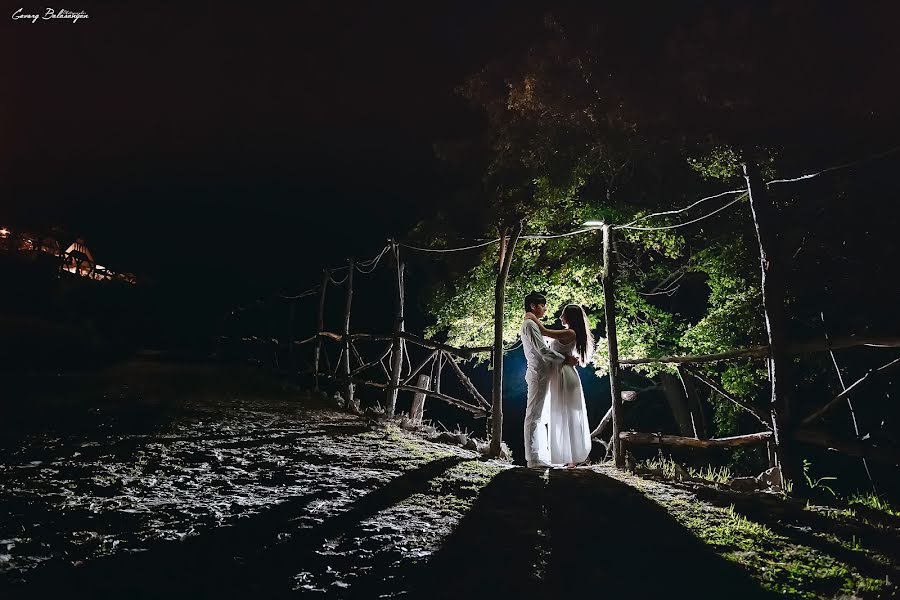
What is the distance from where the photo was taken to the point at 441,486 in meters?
3.86

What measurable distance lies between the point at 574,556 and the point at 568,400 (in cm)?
343

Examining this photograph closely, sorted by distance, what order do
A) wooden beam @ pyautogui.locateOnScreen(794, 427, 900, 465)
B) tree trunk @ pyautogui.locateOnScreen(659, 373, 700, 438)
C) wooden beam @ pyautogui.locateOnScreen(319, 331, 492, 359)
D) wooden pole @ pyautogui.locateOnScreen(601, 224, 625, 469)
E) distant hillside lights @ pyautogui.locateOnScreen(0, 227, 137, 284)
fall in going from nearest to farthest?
wooden beam @ pyautogui.locateOnScreen(794, 427, 900, 465)
wooden pole @ pyautogui.locateOnScreen(601, 224, 625, 469)
wooden beam @ pyautogui.locateOnScreen(319, 331, 492, 359)
tree trunk @ pyautogui.locateOnScreen(659, 373, 700, 438)
distant hillside lights @ pyautogui.locateOnScreen(0, 227, 137, 284)

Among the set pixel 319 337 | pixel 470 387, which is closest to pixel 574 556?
pixel 470 387

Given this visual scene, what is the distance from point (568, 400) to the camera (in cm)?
587

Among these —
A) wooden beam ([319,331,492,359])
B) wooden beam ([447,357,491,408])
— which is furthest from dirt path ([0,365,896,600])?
wooden beam ([447,357,491,408])

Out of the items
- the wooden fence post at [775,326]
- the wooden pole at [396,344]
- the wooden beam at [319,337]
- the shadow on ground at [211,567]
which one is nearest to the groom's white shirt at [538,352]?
the wooden fence post at [775,326]

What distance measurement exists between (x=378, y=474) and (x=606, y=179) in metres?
8.50

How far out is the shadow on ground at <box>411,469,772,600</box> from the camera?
2162 millimetres

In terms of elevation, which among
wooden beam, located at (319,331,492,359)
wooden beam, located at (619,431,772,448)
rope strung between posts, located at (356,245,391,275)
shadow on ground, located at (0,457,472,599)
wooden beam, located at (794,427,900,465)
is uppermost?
rope strung between posts, located at (356,245,391,275)

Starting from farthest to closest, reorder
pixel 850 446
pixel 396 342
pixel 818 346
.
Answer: pixel 396 342 → pixel 818 346 → pixel 850 446

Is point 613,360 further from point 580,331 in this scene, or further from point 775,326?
point 775,326

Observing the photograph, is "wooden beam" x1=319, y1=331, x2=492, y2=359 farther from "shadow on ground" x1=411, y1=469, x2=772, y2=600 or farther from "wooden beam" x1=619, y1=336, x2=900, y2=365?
"shadow on ground" x1=411, y1=469, x2=772, y2=600

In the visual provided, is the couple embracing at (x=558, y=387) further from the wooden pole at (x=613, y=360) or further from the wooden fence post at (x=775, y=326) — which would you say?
the wooden fence post at (x=775, y=326)

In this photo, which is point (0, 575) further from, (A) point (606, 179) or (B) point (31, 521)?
(A) point (606, 179)
